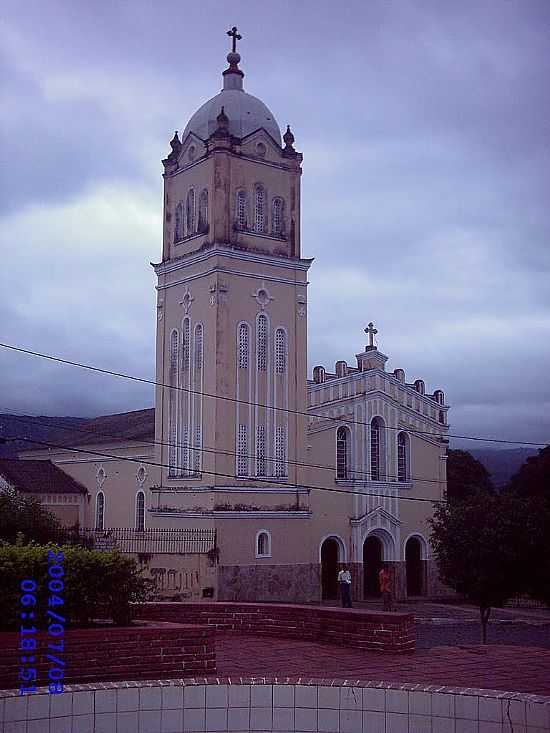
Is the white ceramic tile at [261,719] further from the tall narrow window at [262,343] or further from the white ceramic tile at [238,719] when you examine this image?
the tall narrow window at [262,343]

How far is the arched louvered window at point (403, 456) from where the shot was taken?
130ft

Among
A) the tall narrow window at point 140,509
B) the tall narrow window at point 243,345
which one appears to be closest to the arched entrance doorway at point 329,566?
the tall narrow window at point 140,509

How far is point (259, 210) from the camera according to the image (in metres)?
35.6

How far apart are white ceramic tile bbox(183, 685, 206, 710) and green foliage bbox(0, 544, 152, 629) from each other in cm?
202

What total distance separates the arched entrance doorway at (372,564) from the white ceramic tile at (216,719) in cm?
2897

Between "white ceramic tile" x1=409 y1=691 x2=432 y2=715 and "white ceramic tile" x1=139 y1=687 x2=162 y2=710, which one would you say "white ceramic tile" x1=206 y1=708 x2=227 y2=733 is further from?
"white ceramic tile" x1=409 y1=691 x2=432 y2=715

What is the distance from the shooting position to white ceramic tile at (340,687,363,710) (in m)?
9.06

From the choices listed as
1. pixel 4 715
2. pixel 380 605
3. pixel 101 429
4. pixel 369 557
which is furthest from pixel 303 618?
pixel 101 429

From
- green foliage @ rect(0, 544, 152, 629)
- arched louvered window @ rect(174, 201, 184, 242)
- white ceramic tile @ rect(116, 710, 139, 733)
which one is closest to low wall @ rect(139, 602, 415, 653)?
green foliage @ rect(0, 544, 152, 629)

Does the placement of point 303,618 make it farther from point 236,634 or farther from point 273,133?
point 273,133

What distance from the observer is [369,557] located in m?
38.1

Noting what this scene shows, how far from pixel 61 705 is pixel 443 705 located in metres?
3.60

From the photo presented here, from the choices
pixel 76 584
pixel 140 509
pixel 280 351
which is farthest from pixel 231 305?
pixel 76 584

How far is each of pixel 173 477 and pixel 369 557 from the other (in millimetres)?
9171
